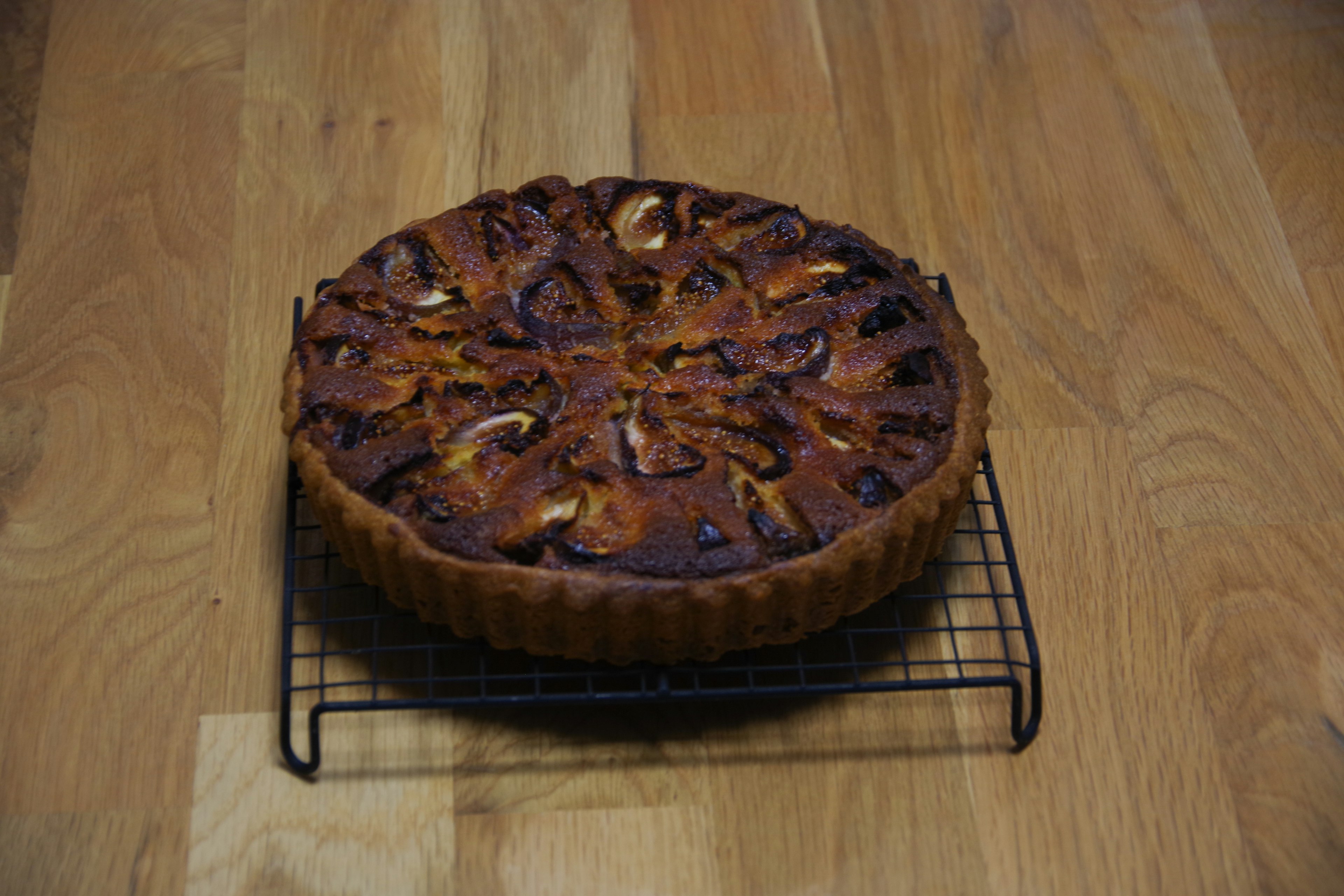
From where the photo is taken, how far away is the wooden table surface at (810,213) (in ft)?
9.62

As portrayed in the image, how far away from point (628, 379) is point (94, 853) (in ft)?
5.18

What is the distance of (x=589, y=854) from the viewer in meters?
2.89

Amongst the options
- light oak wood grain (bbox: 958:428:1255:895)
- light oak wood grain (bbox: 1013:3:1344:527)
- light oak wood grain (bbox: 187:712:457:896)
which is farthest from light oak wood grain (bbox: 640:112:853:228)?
light oak wood grain (bbox: 187:712:457:896)

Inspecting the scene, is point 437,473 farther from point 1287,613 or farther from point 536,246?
point 1287,613

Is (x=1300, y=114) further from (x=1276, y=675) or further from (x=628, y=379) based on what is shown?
(x=628, y=379)

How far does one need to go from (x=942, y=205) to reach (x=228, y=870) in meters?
2.93

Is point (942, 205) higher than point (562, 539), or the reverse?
point (562, 539)

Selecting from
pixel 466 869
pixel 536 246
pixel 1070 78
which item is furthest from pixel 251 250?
pixel 1070 78

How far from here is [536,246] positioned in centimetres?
348

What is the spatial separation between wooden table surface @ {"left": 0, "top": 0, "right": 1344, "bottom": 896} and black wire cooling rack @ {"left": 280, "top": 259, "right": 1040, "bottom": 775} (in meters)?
0.08

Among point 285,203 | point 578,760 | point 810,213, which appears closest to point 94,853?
point 578,760

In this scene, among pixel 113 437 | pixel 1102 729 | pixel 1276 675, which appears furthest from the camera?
pixel 113 437

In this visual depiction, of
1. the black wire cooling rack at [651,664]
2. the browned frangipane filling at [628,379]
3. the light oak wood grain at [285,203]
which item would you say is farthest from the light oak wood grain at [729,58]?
the black wire cooling rack at [651,664]

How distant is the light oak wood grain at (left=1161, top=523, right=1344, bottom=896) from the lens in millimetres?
2955
